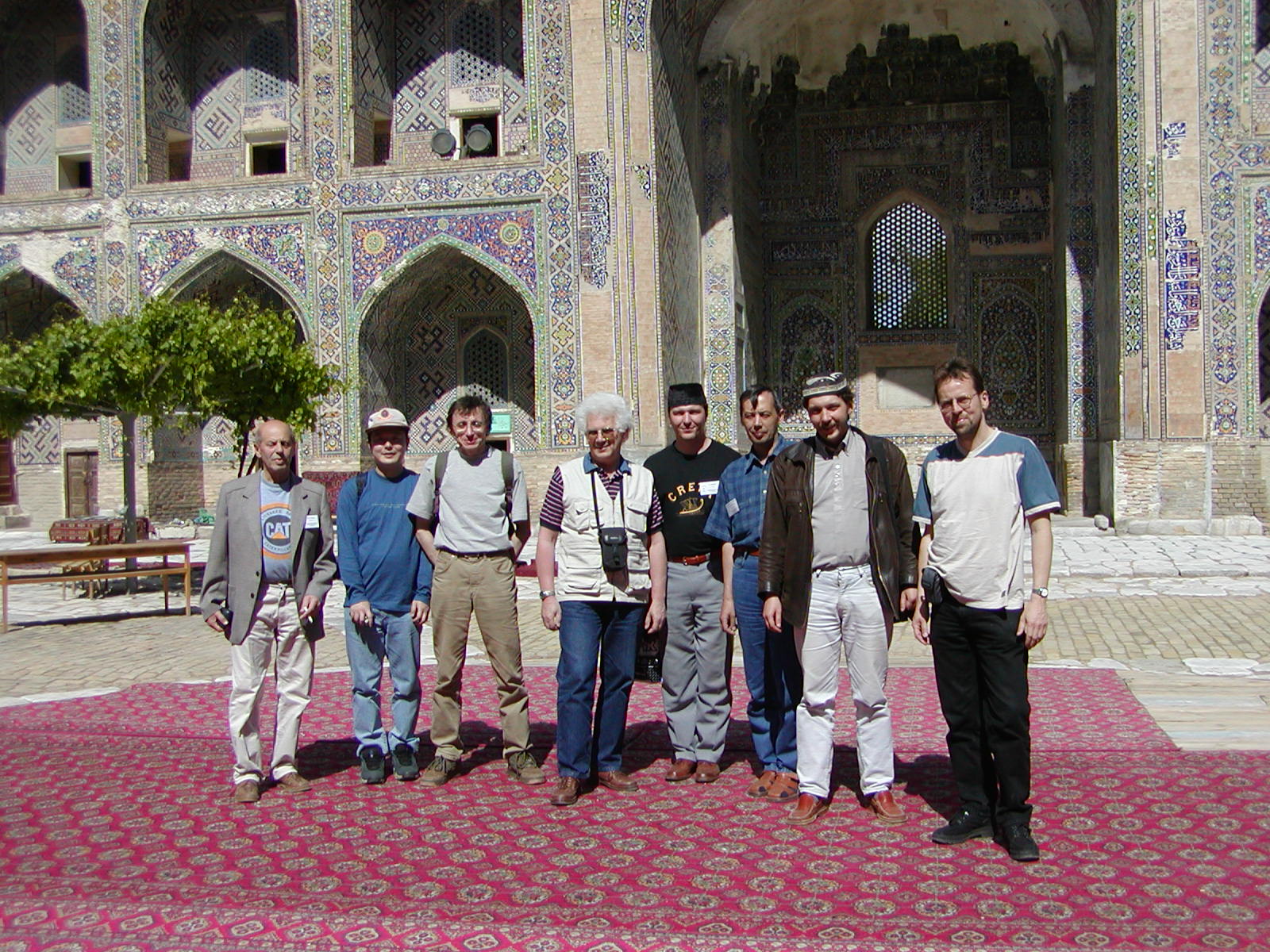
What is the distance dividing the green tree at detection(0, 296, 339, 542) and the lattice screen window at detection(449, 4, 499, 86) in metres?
7.87

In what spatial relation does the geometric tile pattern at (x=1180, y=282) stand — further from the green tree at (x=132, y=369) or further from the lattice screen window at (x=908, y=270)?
the green tree at (x=132, y=369)

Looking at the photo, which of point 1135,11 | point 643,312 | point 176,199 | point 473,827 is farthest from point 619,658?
point 176,199

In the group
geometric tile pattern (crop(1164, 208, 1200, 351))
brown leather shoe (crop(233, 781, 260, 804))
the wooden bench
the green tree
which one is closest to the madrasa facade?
geometric tile pattern (crop(1164, 208, 1200, 351))

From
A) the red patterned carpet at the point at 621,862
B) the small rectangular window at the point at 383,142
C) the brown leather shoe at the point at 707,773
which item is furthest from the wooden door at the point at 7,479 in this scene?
the brown leather shoe at the point at 707,773

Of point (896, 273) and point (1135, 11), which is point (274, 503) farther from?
point (896, 273)

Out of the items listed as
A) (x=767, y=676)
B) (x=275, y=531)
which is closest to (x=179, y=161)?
(x=275, y=531)

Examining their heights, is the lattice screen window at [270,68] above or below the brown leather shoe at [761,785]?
above

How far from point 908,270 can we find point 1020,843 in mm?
18419

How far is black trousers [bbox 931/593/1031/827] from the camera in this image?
12.7 ft

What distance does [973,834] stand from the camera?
391cm

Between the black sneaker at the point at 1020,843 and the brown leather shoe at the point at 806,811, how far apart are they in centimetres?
65

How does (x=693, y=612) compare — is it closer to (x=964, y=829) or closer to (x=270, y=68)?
(x=964, y=829)

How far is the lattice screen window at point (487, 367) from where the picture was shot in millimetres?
19719

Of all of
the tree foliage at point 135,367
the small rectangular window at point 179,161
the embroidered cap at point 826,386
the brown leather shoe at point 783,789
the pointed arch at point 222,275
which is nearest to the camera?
the embroidered cap at point 826,386
